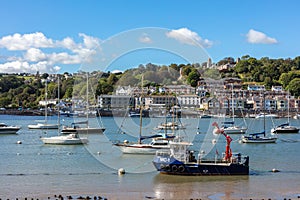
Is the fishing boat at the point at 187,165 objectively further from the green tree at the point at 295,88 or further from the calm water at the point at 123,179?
the green tree at the point at 295,88

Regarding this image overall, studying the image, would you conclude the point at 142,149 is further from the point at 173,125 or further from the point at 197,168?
the point at 197,168

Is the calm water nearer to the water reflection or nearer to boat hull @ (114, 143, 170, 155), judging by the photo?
the water reflection

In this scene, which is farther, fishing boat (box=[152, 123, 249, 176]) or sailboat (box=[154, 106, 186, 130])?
sailboat (box=[154, 106, 186, 130])

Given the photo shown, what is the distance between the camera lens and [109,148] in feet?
106

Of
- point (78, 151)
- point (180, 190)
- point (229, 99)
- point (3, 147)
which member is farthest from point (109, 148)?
point (229, 99)

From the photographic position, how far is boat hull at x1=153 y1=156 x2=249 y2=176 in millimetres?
19969

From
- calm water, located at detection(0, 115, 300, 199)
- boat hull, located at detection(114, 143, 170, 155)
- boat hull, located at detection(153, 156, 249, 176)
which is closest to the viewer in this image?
calm water, located at detection(0, 115, 300, 199)

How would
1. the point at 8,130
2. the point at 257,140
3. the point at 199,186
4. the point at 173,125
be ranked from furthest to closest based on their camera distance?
1. the point at 8,130
2. the point at 257,140
3. the point at 173,125
4. the point at 199,186

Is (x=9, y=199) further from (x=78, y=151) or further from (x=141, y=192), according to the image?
(x=78, y=151)

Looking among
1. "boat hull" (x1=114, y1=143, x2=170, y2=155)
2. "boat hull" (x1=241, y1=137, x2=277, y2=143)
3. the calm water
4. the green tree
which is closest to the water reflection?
the calm water

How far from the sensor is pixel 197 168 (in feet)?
65.5

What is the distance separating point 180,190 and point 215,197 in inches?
62.7

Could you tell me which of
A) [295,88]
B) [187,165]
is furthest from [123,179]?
[295,88]

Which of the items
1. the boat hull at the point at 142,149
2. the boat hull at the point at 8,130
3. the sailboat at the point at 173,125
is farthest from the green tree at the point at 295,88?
the boat hull at the point at 142,149
